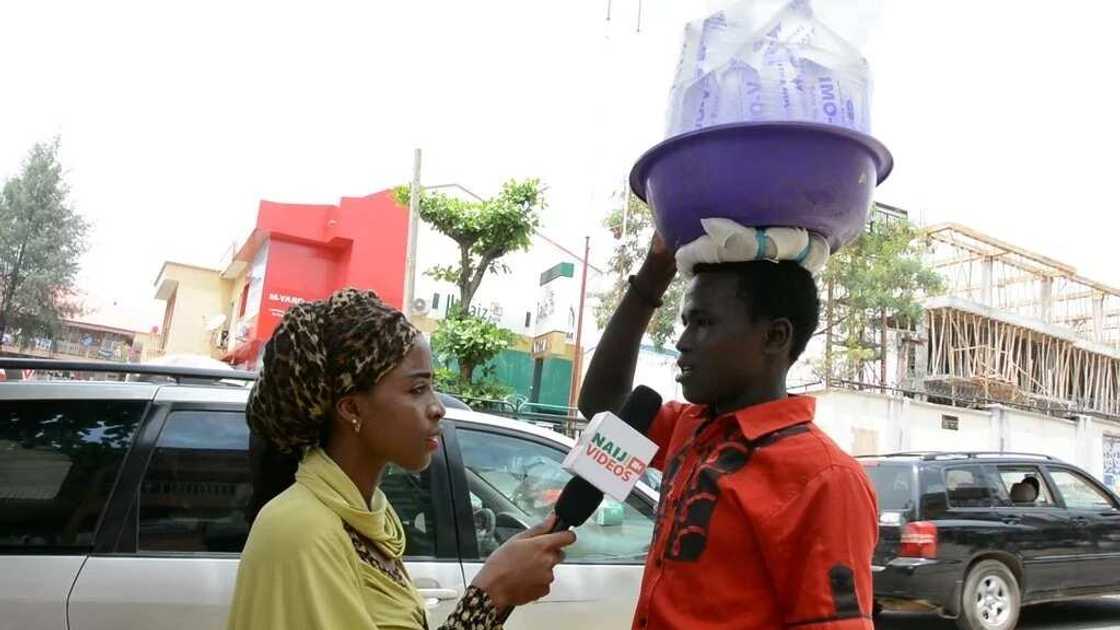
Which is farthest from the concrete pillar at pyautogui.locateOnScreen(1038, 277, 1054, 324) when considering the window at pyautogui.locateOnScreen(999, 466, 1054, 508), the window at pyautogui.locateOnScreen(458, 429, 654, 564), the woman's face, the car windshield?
the woman's face

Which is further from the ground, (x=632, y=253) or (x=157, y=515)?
(x=632, y=253)

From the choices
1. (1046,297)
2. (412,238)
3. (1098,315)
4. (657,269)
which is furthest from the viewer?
(1098,315)

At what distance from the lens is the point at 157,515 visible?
8.98ft

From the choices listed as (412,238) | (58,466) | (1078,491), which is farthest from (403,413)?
(412,238)

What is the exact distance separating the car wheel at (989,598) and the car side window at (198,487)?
5.77 m

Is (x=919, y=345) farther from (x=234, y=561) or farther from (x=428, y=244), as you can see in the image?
(x=234, y=561)

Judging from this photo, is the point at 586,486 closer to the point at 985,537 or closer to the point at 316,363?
the point at 316,363

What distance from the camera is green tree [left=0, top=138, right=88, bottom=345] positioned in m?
23.6

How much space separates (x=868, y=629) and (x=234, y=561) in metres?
2.19

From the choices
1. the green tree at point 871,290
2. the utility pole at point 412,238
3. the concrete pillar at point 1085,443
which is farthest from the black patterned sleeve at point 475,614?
the concrete pillar at point 1085,443

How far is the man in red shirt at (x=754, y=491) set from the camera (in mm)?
1250

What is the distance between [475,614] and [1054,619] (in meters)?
8.84

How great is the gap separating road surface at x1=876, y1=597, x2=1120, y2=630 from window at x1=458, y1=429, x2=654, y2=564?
561cm

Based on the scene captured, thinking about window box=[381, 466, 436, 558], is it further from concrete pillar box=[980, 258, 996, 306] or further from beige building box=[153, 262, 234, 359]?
beige building box=[153, 262, 234, 359]
